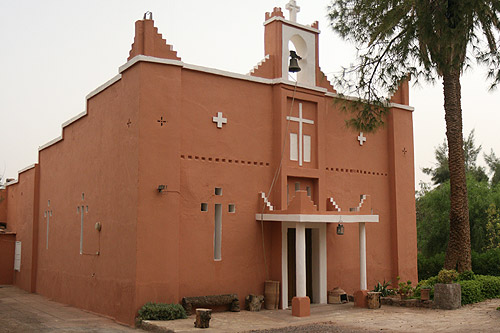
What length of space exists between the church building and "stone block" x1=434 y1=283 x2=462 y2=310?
2.01m

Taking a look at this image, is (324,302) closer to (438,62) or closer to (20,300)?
(438,62)

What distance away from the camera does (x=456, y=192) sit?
16859mm

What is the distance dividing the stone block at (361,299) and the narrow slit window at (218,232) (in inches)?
161

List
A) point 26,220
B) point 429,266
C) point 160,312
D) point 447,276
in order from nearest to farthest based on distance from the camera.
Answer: point 160,312
point 447,276
point 429,266
point 26,220

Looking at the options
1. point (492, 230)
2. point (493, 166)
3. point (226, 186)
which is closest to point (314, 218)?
point (226, 186)

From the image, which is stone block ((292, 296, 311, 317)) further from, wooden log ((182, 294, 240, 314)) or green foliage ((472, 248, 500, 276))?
green foliage ((472, 248, 500, 276))

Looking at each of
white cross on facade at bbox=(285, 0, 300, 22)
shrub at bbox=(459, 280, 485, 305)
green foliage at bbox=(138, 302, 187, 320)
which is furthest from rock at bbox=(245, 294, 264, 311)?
white cross on facade at bbox=(285, 0, 300, 22)

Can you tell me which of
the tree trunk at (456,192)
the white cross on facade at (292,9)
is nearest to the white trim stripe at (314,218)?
the tree trunk at (456,192)

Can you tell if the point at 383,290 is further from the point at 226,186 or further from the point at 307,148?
the point at 226,186

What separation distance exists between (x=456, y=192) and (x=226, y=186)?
301 inches

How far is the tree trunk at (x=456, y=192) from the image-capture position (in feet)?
54.9

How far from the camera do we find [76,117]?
17.4 metres

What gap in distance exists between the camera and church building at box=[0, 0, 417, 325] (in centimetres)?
1313

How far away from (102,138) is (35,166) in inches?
302
